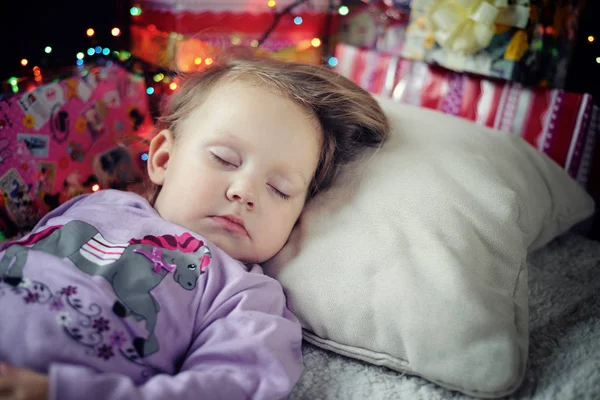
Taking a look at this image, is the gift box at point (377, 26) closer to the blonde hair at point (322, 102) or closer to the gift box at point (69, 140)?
the blonde hair at point (322, 102)

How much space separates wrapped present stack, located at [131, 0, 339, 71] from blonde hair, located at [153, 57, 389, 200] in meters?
0.46

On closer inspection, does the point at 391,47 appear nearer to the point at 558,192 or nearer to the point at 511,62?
the point at 511,62

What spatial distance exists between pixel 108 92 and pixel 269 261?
2.31 feet

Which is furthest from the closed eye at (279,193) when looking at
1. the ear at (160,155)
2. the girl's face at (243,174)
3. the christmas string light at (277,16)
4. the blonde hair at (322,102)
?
the christmas string light at (277,16)

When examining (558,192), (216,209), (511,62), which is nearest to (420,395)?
(216,209)

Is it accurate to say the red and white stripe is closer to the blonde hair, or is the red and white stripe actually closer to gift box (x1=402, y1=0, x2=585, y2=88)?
the blonde hair

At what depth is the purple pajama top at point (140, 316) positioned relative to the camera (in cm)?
64

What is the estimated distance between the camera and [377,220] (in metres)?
0.88

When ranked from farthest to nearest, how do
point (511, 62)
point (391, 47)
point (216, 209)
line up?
point (391, 47) → point (511, 62) → point (216, 209)

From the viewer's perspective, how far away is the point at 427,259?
2.64ft

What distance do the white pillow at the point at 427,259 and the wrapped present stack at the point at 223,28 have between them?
2.42 ft

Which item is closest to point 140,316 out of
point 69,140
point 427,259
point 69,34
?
point 427,259

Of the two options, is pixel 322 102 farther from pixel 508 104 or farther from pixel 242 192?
pixel 508 104

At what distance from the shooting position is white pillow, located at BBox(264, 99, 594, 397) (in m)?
0.73
